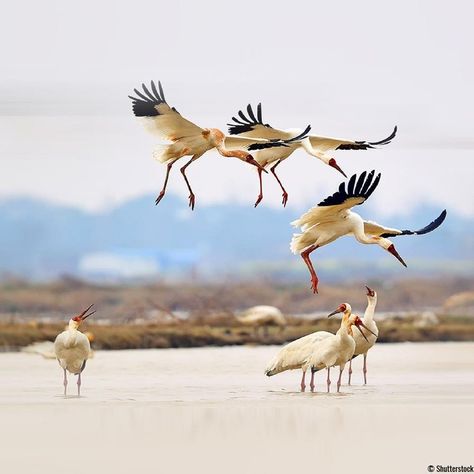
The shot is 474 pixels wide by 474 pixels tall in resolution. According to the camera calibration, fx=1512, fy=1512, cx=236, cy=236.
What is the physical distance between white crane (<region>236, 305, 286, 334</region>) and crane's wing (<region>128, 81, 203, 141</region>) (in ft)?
12.7

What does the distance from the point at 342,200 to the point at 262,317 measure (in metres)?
3.96

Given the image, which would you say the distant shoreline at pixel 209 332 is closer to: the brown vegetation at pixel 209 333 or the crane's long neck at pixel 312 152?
the brown vegetation at pixel 209 333

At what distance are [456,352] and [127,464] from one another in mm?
4930

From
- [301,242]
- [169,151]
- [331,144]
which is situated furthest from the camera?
[331,144]

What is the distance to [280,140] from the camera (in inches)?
312

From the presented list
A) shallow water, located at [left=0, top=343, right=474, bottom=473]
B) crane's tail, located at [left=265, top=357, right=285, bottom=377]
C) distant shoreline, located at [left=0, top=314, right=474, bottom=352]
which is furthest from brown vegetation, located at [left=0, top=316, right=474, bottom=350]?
crane's tail, located at [left=265, top=357, right=285, bottom=377]

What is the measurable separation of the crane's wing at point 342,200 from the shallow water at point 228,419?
1.01 m

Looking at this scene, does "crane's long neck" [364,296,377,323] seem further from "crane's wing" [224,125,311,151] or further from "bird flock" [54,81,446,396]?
"crane's wing" [224,125,311,151]

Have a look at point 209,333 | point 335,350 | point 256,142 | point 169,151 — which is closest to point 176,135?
→ point 169,151

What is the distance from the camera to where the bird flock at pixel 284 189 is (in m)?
7.84

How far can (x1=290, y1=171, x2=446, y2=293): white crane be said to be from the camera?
7.84m

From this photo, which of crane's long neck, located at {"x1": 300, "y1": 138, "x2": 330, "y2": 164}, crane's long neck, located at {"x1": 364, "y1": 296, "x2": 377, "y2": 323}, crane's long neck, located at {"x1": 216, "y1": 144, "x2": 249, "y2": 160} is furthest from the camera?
crane's long neck, located at {"x1": 364, "y1": 296, "x2": 377, "y2": 323}

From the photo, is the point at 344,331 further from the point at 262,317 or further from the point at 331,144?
the point at 262,317

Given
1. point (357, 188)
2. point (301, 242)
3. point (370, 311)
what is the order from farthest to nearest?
point (370, 311) → point (301, 242) → point (357, 188)
